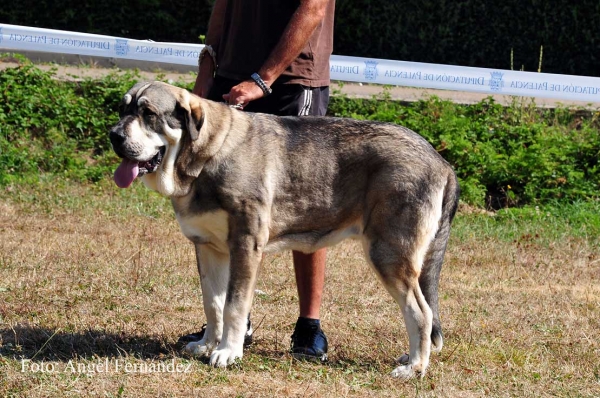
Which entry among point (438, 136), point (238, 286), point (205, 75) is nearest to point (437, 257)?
point (238, 286)

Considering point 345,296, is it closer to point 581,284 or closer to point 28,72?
point 581,284

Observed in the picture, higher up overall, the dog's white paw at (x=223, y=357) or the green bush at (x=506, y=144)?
the green bush at (x=506, y=144)

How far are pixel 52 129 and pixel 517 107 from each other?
18.5ft

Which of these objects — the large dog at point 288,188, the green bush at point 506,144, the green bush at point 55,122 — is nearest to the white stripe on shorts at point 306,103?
the large dog at point 288,188

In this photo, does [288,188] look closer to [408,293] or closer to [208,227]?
[208,227]

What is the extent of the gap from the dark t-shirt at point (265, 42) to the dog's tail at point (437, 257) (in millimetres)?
1088

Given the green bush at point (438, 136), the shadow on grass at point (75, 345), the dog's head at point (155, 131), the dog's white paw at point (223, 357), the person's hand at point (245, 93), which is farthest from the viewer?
the green bush at point (438, 136)

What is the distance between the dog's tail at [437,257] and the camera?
5.09m

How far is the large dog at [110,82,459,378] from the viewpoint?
192 inches

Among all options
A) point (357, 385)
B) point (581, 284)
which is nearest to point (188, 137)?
point (357, 385)

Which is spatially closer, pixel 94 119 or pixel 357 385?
pixel 357 385

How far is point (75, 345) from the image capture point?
534cm

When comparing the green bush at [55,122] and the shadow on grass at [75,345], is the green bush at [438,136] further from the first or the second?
the shadow on grass at [75,345]

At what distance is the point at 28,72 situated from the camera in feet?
37.1
